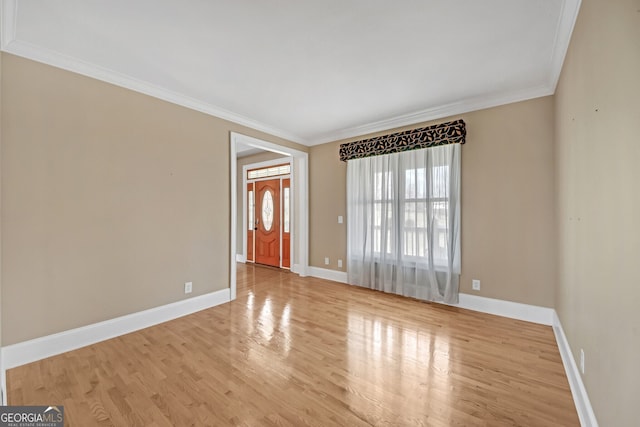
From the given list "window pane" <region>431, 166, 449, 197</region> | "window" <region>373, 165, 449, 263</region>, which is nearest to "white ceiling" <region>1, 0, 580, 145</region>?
"window pane" <region>431, 166, 449, 197</region>

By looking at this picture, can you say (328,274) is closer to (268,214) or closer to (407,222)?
(407,222)

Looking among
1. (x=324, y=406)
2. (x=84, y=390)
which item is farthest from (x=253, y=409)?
(x=84, y=390)

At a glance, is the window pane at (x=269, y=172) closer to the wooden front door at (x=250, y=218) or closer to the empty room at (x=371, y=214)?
the wooden front door at (x=250, y=218)

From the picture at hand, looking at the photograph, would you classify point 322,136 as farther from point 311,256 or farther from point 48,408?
point 48,408

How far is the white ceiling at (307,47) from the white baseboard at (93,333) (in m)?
2.45

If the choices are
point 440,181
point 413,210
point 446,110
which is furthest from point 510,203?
point 446,110

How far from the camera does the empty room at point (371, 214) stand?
1.56 meters

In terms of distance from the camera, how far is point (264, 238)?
245 inches

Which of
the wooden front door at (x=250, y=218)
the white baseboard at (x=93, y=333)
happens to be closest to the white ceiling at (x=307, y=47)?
the white baseboard at (x=93, y=333)

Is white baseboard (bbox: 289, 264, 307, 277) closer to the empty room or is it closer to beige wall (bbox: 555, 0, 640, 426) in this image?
the empty room

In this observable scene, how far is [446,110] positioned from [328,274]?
10.8 ft

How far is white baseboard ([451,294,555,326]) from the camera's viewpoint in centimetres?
290

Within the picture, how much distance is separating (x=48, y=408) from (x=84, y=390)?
0.19m

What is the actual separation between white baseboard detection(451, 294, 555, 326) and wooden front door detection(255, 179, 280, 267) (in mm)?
3883
